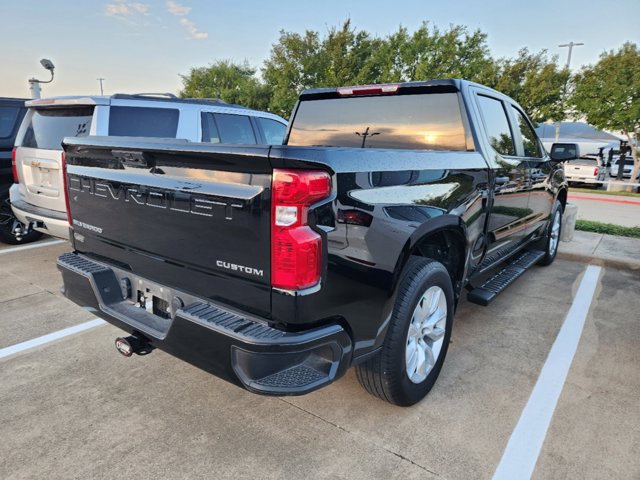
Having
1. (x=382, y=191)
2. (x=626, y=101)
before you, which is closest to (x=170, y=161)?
(x=382, y=191)

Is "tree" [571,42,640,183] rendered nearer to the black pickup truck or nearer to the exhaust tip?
the black pickup truck

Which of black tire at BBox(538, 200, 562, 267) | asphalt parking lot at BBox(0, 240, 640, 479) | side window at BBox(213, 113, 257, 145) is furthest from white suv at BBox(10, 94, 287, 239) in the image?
black tire at BBox(538, 200, 562, 267)

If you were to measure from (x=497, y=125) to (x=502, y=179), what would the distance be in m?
0.51

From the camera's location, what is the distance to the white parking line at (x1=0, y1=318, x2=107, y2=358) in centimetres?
331

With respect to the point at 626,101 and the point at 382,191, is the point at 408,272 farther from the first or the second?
the point at 626,101

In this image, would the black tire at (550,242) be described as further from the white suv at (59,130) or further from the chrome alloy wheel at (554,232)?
the white suv at (59,130)

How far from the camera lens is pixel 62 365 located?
312 centimetres

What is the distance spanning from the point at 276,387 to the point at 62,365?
6.85 ft

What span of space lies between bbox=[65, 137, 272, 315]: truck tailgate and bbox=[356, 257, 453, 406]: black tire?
0.79 meters

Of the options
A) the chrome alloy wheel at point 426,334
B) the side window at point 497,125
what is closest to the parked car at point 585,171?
the side window at point 497,125

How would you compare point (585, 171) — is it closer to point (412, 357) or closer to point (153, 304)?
point (412, 357)

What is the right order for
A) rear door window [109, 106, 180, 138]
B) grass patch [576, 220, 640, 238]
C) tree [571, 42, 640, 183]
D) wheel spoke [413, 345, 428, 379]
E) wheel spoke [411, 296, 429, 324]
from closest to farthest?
wheel spoke [411, 296, 429, 324]
wheel spoke [413, 345, 428, 379]
rear door window [109, 106, 180, 138]
grass patch [576, 220, 640, 238]
tree [571, 42, 640, 183]

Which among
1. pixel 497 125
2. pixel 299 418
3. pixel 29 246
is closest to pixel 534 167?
pixel 497 125

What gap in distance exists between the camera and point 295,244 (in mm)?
1796
